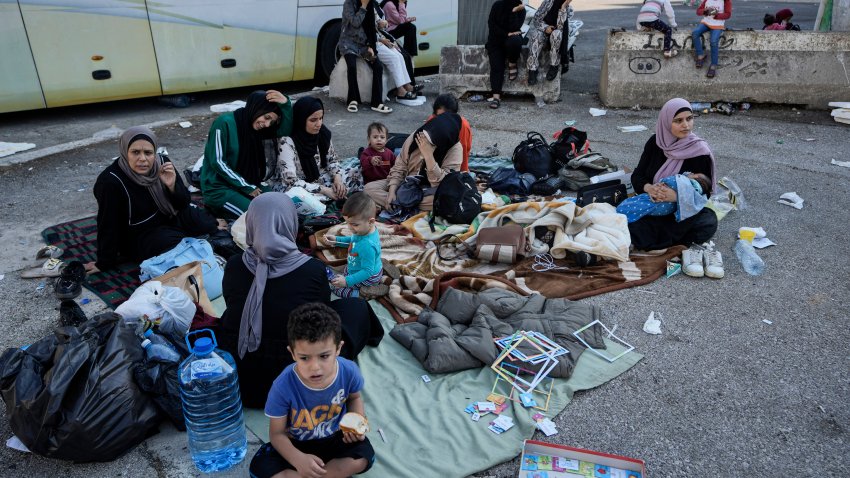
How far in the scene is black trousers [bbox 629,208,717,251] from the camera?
534 centimetres

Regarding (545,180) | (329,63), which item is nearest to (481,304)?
(545,180)

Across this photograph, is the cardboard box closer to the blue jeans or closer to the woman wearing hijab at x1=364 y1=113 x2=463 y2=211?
the woman wearing hijab at x1=364 y1=113 x2=463 y2=211

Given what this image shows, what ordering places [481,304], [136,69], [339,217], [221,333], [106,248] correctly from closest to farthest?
[221,333]
[481,304]
[106,248]
[339,217]
[136,69]

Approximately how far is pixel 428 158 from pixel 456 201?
1.87 feet

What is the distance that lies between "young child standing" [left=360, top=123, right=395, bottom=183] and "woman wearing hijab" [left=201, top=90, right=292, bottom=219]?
3.48 ft

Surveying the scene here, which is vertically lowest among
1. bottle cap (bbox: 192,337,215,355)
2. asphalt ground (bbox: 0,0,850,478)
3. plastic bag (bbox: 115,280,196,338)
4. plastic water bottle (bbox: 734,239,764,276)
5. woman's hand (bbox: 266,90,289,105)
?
asphalt ground (bbox: 0,0,850,478)

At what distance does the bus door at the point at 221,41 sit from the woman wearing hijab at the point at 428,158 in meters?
4.40

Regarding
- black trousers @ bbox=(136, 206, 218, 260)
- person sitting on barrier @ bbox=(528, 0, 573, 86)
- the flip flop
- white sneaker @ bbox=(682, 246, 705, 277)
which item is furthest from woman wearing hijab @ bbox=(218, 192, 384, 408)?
person sitting on barrier @ bbox=(528, 0, 573, 86)

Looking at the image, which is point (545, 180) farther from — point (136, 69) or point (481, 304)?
point (136, 69)

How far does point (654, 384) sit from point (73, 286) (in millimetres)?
3917

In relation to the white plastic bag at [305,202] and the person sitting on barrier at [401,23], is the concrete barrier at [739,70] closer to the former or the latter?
the person sitting on barrier at [401,23]

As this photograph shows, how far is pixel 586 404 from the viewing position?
3.64 meters

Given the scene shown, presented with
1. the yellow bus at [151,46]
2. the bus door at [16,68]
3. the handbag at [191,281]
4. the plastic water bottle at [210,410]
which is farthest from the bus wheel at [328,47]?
the plastic water bottle at [210,410]

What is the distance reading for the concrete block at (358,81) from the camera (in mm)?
9617
